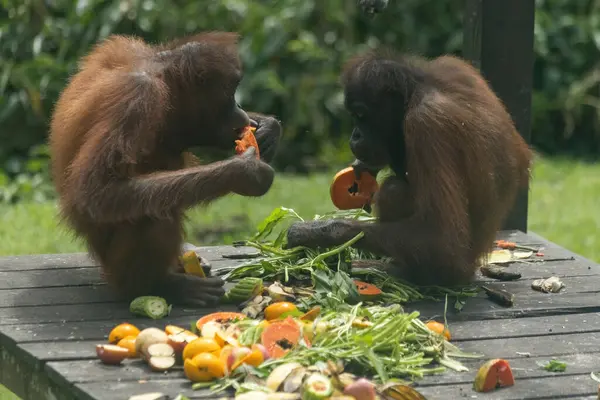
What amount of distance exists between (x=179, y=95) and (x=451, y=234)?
1372mm

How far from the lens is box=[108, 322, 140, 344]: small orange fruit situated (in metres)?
4.27

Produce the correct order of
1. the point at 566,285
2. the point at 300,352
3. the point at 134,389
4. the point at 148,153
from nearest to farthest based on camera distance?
the point at 134,389
the point at 300,352
the point at 148,153
the point at 566,285

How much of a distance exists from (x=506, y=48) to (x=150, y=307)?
9.07 feet

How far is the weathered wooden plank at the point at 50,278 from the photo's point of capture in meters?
5.25

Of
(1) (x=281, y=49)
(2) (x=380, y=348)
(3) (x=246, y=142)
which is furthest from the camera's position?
(1) (x=281, y=49)

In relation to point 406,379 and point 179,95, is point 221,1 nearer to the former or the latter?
point 179,95

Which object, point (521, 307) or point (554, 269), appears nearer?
point (521, 307)

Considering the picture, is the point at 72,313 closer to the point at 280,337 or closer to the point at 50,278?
the point at 50,278

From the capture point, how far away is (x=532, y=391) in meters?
3.90

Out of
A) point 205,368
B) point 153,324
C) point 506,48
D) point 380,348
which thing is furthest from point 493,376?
point 506,48

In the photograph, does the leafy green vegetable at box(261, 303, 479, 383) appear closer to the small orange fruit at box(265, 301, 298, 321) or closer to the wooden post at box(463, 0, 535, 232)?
the small orange fruit at box(265, 301, 298, 321)

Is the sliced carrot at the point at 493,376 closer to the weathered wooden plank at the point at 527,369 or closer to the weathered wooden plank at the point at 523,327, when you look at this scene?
the weathered wooden plank at the point at 527,369

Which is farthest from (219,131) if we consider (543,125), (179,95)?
(543,125)

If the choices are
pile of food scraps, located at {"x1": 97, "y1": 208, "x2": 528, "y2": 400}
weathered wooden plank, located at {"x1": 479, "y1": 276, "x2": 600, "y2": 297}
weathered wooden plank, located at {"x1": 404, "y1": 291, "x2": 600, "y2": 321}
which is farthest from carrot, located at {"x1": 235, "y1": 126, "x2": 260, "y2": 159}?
weathered wooden plank, located at {"x1": 479, "y1": 276, "x2": 600, "y2": 297}
